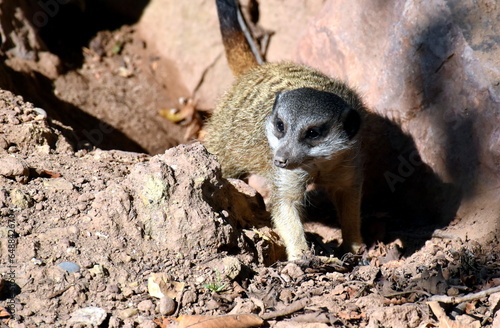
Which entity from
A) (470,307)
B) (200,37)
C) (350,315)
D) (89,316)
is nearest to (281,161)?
(350,315)

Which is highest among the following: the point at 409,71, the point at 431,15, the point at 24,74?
the point at 24,74

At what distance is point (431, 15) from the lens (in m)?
3.80

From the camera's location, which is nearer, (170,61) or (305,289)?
(305,289)

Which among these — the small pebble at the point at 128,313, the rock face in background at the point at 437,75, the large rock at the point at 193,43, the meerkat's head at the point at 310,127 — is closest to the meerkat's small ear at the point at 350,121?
the meerkat's head at the point at 310,127

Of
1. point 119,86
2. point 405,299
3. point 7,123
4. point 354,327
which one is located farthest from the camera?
point 119,86

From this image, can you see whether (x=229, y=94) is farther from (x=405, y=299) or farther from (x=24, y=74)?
(x=405, y=299)

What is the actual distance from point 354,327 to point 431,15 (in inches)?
Result: 93.8

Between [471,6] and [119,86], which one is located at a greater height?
[119,86]

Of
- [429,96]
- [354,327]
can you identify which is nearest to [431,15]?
[429,96]

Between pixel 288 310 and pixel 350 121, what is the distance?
4.63ft

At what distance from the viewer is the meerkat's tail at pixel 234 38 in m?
4.66

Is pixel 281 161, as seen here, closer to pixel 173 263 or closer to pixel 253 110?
pixel 173 263

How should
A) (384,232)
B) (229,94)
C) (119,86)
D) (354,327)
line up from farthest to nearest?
1. (119,86)
2. (229,94)
3. (384,232)
4. (354,327)

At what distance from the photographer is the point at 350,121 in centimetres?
339
